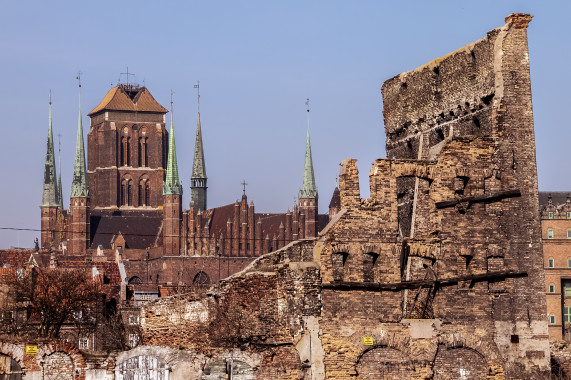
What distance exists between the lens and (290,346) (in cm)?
2538

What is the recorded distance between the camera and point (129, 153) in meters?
135

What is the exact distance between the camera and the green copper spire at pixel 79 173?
4776 inches

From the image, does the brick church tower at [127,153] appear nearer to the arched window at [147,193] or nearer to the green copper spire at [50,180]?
the arched window at [147,193]

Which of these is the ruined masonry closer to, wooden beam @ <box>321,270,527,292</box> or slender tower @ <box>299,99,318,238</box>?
wooden beam @ <box>321,270,527,292</box>

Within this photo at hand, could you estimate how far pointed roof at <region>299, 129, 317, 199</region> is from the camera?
120 metres

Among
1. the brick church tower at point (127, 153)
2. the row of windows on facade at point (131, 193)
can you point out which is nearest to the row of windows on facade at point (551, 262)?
the brick church tower at point (127, 153)

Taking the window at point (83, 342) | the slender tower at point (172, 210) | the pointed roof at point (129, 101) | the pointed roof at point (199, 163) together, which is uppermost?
the pointed roof at point (129, 101)

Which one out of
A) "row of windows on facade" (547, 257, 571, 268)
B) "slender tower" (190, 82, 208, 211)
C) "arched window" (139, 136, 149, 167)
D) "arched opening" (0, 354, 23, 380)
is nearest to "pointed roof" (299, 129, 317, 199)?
"slender tower" (190, 82, 208, 211)

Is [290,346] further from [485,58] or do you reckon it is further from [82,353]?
[485,58]

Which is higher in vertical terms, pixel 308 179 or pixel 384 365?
pixel 308 179

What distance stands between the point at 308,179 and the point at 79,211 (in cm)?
2213

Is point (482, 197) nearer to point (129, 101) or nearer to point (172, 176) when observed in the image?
point (172, 176)

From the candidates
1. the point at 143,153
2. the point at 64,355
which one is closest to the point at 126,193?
the point at 143,153

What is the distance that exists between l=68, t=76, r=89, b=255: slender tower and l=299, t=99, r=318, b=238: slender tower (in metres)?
20.1
